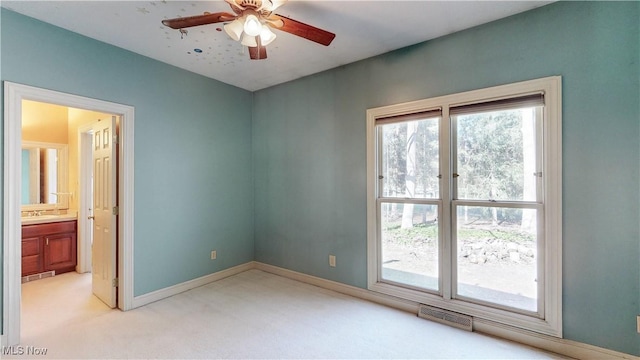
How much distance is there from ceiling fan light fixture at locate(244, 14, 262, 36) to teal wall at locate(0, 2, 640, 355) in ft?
5.45

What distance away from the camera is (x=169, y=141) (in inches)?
128

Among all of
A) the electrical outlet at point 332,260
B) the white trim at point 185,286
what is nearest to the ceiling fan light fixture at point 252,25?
the electrical outlet at point 332,260

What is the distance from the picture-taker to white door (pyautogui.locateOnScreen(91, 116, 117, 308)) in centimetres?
294

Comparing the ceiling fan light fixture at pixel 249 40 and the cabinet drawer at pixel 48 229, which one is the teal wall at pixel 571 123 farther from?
the cabinet drawer at pixel 48 229

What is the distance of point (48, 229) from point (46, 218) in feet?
0.51

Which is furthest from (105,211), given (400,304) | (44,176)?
(400,304)

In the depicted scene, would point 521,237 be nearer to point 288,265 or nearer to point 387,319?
point 387,319

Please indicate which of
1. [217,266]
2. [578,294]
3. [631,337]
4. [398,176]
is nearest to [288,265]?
[217,266]

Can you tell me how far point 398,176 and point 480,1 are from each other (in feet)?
5.34

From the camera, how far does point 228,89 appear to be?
12.8 ft

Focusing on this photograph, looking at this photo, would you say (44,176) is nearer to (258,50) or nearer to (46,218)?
(46,218)

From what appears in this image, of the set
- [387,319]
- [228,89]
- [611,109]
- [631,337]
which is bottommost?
[387,319]

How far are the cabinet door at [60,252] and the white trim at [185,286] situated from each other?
2.02 meters

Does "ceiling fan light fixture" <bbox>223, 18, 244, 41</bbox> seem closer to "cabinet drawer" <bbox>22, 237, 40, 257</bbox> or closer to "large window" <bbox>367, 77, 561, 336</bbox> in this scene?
"large window" <bbox>367, 77, 561, 336</bbox>
